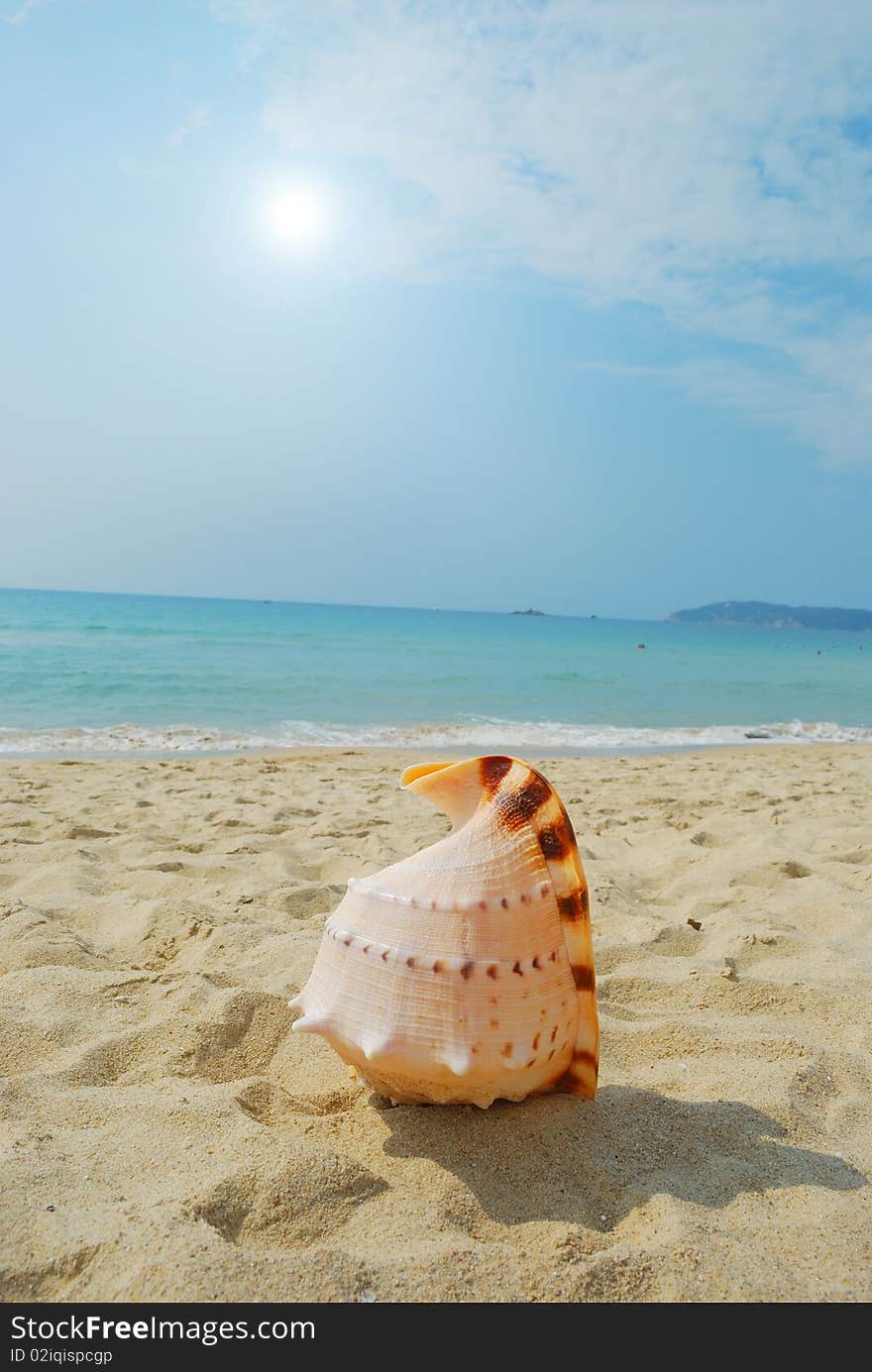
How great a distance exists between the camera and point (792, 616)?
143000 millimetres

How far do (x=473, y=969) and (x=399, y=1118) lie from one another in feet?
1.74

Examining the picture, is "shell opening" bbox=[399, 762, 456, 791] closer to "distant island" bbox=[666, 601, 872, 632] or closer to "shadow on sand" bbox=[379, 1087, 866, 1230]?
"shadow on sand" bbox=[379, 1087, 866, 1230]

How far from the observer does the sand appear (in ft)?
5.13

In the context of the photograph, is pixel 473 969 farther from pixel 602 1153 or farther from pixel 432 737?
pixel 432 737

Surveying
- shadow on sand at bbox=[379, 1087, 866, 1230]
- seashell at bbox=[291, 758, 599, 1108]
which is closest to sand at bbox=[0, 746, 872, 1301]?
shadow on sand at bbox=[379, 1087, 866, 1230]

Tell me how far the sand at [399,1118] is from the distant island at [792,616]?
497 ft

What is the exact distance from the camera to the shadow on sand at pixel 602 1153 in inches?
72.0

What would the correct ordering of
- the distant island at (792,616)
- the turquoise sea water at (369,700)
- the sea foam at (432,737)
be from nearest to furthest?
the sea foam at (432,737) < the turquoise sea water at (369,700) < the distant island at (792,616)

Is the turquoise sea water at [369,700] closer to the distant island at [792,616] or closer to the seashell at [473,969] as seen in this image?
the seashell at [473,969]

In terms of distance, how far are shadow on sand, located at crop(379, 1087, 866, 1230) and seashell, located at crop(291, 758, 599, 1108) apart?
0.07m

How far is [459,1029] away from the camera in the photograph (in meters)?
1.88

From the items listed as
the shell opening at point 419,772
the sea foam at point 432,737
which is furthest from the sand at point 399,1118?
the sea foam at point 432,737

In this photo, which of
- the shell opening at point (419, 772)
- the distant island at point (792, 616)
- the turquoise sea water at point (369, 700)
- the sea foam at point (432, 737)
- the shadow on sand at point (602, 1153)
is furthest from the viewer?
the distant island at point (792, 616)

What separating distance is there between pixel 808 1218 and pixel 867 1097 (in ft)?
2.12
